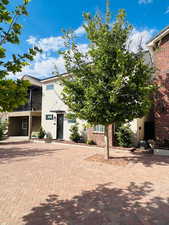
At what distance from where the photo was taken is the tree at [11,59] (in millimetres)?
2307

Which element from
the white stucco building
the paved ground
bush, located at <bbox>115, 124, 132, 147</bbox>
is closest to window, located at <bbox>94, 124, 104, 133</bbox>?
bush, located at <bbox>115, 124, 132, 147</bbox>

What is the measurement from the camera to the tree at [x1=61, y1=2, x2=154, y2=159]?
277 inches

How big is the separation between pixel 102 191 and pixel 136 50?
699 cm

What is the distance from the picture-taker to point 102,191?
4.78m

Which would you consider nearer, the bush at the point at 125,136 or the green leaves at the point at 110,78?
the green leaves at the point at 110,78

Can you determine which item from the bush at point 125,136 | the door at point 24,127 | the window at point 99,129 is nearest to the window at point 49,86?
the door at point 24,127

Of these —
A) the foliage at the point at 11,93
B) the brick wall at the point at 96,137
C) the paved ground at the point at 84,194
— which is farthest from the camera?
the brick wall at the point at 96,137

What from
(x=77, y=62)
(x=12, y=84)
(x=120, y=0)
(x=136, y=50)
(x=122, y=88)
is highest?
(x=120, y=0)

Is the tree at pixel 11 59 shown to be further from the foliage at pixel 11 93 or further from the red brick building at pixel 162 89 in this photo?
the red brick building at pixel 162 89

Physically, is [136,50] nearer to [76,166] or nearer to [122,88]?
[122,88]

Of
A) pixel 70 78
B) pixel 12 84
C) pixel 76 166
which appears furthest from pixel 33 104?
pixel 12 84

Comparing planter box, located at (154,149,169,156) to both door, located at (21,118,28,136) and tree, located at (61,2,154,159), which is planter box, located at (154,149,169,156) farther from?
door, located at (21,118,28,136)

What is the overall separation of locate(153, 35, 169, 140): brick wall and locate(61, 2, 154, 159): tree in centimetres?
342

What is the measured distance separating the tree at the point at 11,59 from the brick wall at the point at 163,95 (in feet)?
32.9
